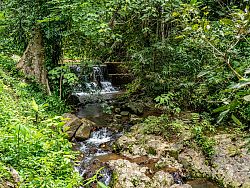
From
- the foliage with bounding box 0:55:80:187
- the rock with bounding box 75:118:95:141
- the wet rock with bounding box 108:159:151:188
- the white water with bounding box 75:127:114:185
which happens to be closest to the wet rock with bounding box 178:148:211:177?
the wet rock with bounding box 108:159:151:188

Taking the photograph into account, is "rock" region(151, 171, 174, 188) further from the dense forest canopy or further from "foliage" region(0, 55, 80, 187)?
"foliage" region(0, 55, 80, 187)

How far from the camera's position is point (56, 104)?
8.43 m

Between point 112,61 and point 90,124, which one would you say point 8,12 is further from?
point 112,61

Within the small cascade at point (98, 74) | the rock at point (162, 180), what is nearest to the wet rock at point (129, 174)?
the rock at point (162, 180)

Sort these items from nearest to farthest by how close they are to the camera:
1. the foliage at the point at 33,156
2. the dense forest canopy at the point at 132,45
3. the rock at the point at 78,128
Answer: the foliage at the point at 33,156, the dense forest canopy at the point at 132,45, the rock at the point at 78,128

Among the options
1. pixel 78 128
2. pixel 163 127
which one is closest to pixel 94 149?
pixel 78 128

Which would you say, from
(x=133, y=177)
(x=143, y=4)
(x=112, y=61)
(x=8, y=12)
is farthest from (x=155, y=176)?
(x=112, y=61)

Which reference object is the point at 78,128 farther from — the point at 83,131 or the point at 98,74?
the point at 98,74

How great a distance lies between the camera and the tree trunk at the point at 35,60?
29.0ft

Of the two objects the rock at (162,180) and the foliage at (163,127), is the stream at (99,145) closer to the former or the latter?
the rock at (162,180)

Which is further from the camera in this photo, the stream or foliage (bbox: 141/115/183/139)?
foliage (bbox: 141/115/183/139)

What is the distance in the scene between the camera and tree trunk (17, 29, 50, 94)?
8.84 metres

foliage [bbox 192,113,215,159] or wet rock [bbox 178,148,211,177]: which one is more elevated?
foliage [bbox 192,113,215,159]

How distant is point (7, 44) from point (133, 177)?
23.2 feet
